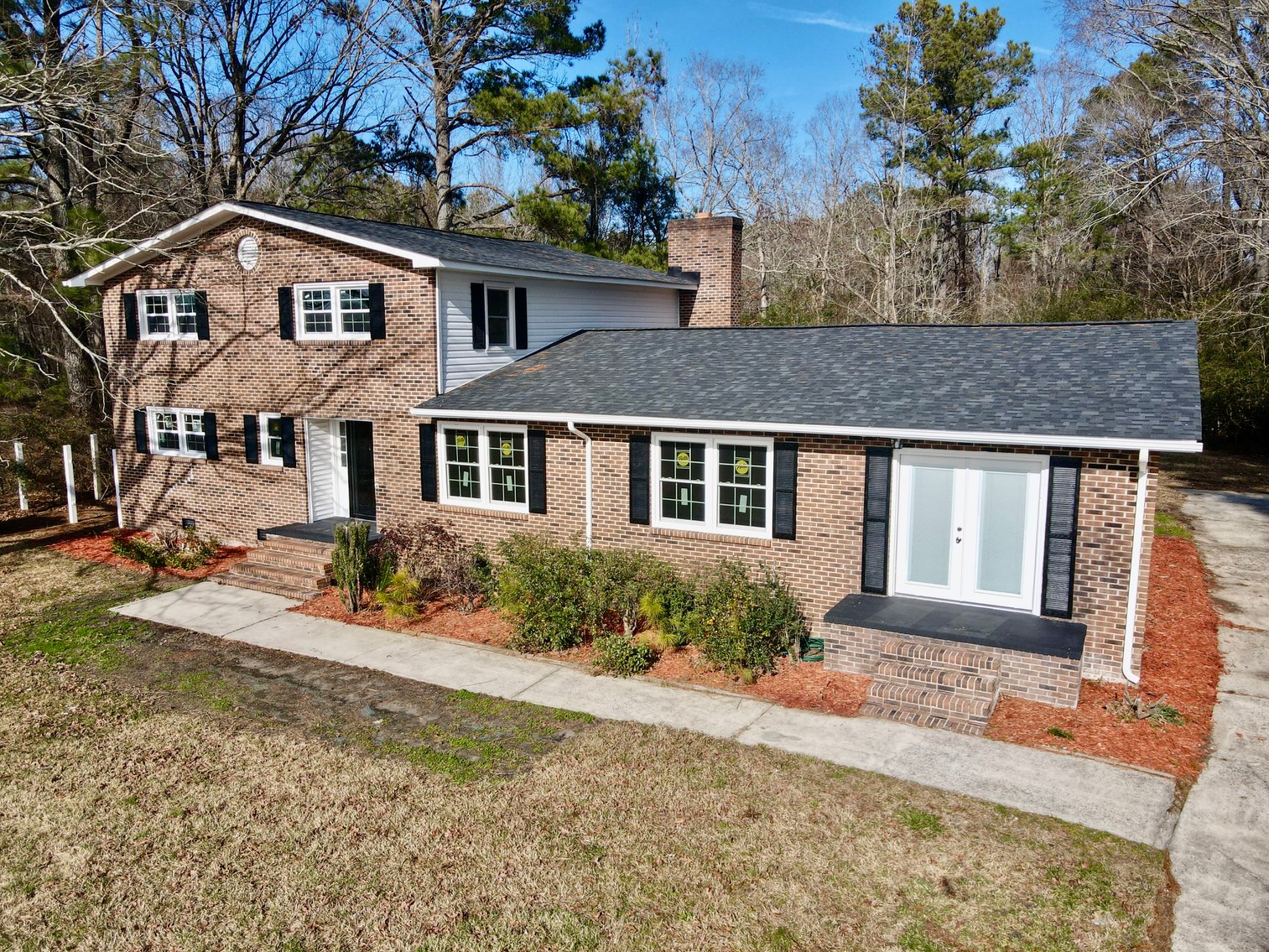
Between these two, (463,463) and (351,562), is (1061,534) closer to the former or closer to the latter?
(463,463)

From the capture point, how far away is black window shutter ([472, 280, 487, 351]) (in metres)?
15.2

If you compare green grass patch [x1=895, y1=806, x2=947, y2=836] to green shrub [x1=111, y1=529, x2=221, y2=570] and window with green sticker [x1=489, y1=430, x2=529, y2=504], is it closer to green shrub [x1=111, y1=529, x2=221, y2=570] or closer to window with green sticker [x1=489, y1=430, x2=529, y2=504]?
window with green sticker [x1=489, y1=430, x2=529, y2=504]

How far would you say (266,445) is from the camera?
54.8 feet

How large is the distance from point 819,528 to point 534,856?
5947 millimetres

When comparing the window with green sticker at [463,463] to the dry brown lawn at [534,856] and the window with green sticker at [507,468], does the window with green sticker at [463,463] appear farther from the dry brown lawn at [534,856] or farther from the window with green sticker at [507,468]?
the dry brown lawn at [534,856]

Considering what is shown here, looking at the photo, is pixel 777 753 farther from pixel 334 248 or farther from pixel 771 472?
pixel 334 248

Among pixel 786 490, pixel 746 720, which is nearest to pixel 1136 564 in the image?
pixel 786 490

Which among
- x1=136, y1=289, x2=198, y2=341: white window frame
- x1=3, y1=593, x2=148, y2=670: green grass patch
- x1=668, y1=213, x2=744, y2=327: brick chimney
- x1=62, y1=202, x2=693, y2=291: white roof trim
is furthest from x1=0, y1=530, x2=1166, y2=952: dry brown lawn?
x1=668, y1=213, x2=744, y2=327: brick chimney

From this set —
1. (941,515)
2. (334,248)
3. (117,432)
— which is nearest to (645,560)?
(941,515)

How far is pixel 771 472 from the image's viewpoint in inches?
456

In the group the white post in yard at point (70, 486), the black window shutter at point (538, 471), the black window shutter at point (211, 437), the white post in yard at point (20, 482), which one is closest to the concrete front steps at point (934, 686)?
the black window shutter at point (538, 471)

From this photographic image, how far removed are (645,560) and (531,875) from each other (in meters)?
6.20

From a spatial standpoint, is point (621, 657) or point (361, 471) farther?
point (361, 471)

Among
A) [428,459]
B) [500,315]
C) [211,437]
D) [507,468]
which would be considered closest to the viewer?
[507,468]
